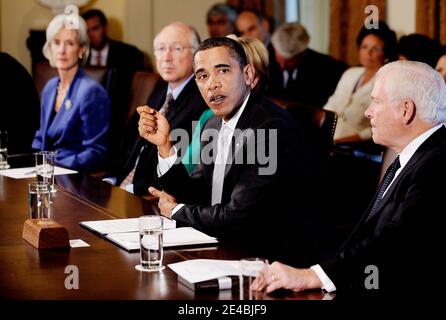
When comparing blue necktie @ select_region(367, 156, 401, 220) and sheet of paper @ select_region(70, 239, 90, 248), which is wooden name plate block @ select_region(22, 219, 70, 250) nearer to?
sheet of paper @ select_region(70, 239, 90, 248)

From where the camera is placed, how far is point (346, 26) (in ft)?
22.8

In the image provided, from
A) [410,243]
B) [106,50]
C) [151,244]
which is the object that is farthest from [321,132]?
[106,50]

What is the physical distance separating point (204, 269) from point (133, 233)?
0.55 metres

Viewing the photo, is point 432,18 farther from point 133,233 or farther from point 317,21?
point 133,233

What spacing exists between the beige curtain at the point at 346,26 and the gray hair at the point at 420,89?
14.1 ft

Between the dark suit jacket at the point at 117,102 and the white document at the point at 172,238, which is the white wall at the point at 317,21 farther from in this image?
the white document at the point at 172,238

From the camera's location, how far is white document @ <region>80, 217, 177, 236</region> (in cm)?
270

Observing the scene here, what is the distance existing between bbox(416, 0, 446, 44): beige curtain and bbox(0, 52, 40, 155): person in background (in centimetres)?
263

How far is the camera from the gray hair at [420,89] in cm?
239

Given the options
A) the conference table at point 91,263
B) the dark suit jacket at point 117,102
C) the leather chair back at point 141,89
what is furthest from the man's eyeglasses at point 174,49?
the conference table at point 91,263

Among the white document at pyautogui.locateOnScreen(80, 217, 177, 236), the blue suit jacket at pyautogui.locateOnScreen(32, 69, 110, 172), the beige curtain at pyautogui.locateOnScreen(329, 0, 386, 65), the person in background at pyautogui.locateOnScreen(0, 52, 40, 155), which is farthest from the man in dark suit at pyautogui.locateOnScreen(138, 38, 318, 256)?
the beige curtain at pyautogui.locateOnScreen(329, 0, 386, 65)

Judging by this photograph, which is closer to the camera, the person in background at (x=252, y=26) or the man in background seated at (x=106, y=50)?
the person in background at (x=252, y=26)

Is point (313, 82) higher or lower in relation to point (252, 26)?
lower
